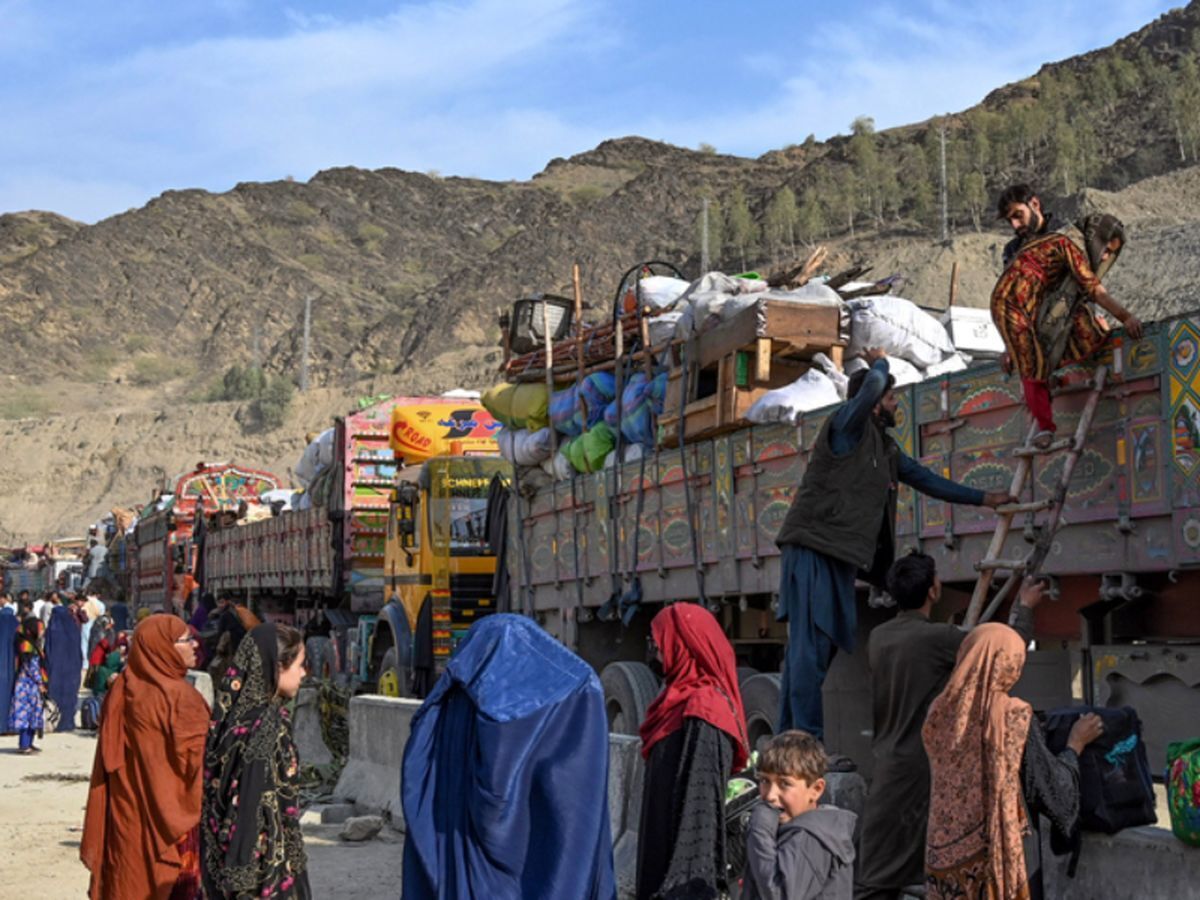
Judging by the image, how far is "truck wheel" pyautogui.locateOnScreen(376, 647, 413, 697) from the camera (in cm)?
1454

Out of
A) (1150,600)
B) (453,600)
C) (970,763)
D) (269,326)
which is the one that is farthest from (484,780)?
(269,326)

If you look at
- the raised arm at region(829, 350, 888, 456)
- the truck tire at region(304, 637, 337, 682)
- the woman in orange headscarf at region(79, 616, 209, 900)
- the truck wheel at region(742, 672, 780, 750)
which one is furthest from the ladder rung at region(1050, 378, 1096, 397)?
the truck tire at region(304, 637, 337, 682)

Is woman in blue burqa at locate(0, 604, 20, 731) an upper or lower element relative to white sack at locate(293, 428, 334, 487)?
lower

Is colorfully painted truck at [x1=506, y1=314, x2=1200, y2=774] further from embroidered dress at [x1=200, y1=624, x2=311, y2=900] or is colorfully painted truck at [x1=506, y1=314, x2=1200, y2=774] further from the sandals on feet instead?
embroidered dress at [x1=200, y1=624, x2=311, y2=900]

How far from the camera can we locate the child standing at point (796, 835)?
412 cm

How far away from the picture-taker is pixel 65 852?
1006cm

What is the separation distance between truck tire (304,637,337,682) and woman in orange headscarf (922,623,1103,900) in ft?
47.0

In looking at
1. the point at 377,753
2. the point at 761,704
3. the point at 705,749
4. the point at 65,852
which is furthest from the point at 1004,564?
the point at 65,852

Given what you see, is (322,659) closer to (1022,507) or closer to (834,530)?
(834,530)

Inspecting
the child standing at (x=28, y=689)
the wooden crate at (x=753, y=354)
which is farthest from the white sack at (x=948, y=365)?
the child standing at (x=28, y=689)

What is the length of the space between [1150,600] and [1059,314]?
116 cm

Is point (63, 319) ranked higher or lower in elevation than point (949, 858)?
higher

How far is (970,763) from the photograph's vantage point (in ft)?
14.4

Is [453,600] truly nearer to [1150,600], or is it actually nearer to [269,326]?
[1150,600]
